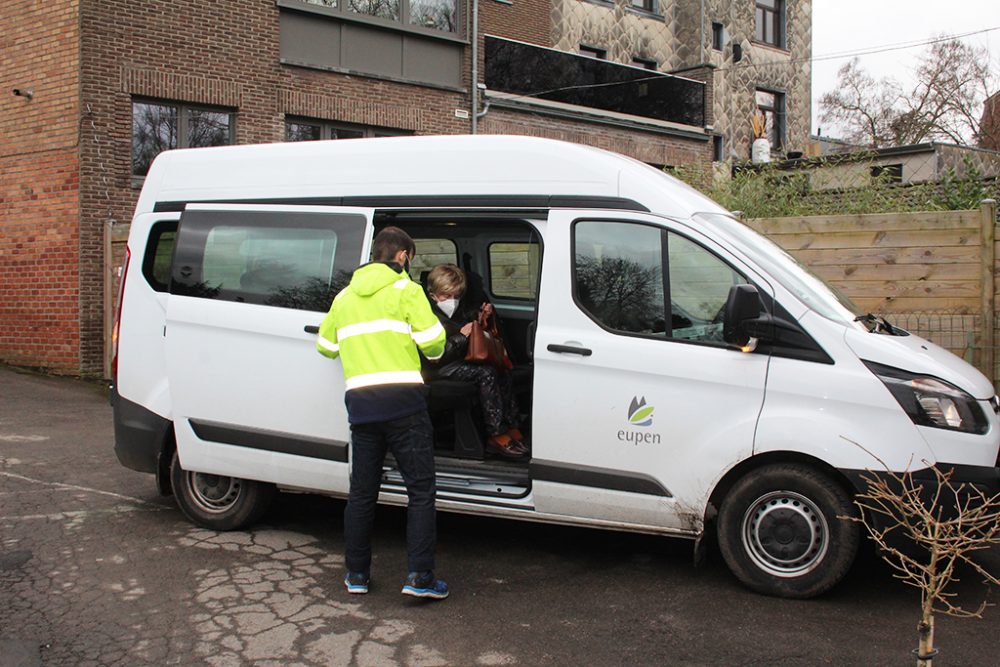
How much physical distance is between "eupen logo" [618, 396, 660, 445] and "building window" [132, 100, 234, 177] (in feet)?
34.8

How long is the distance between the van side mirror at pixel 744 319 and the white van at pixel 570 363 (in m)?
0.01

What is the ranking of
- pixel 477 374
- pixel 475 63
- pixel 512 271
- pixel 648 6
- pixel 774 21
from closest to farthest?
pixel 477 374 < pixel 512 271 < pixel 475 63 < pixel 648 6 < pixel 774 21

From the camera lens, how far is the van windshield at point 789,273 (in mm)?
5012

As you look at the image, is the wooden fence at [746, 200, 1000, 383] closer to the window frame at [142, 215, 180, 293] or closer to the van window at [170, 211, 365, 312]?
the van window at [170, 211, 365, 312]

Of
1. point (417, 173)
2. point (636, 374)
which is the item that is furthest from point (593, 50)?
point (636, 374)

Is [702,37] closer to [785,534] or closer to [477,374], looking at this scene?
[477,374]

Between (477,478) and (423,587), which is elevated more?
(477,478)

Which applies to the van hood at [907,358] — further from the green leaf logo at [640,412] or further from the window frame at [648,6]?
the window frame at [648,6]

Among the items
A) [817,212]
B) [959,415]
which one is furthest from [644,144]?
[959,415]

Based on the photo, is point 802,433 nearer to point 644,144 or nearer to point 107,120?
point 107,120

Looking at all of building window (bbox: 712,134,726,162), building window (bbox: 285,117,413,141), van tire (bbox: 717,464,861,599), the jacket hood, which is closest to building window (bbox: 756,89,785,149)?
building window (bbox: 712,134,726,162)

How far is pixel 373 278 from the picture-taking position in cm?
498

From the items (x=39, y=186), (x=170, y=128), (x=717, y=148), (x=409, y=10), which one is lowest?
(x=39, y=186)

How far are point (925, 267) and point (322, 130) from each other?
1018cm
